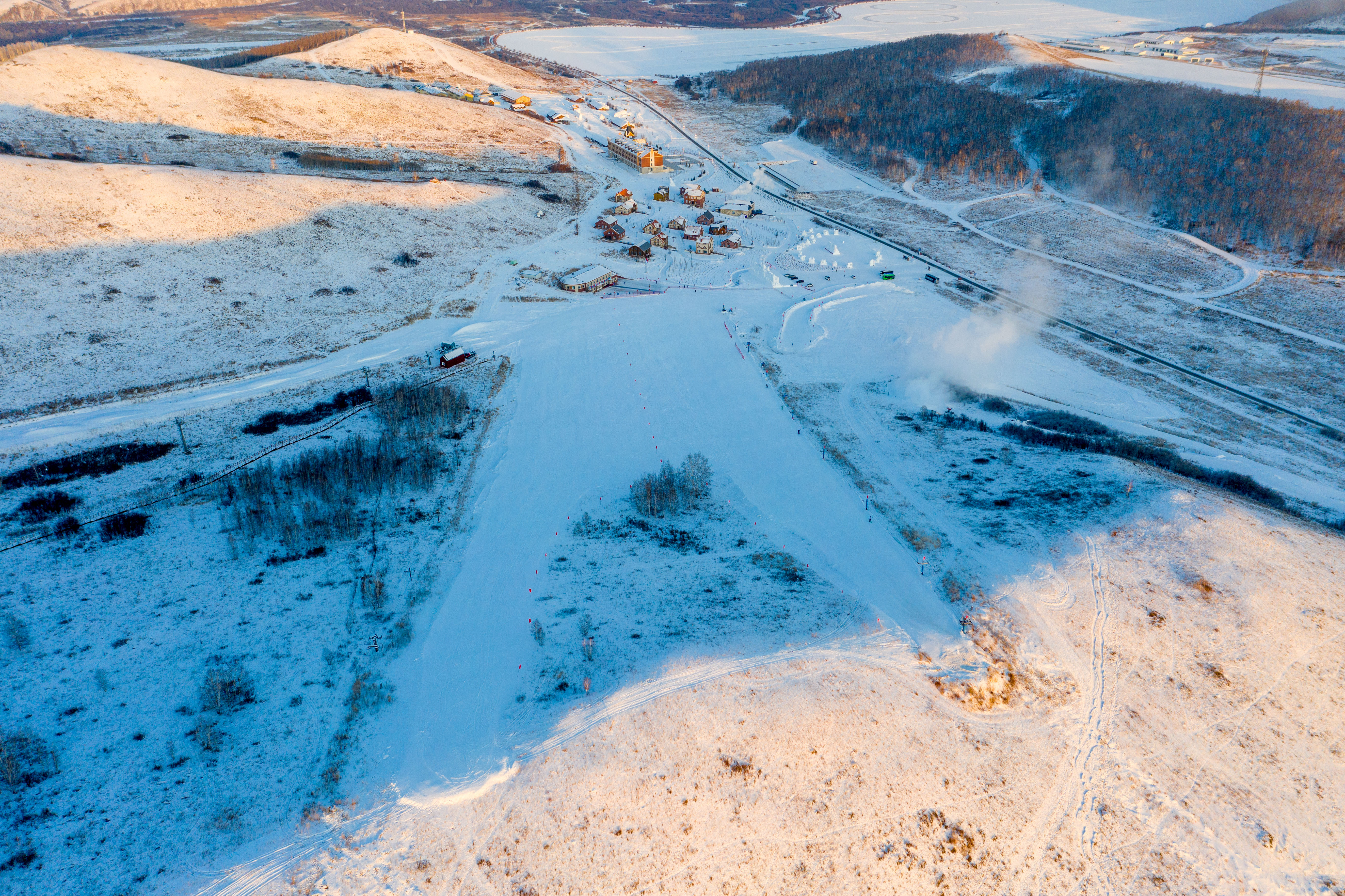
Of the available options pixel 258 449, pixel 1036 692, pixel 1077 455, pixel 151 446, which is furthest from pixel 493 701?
pixel 1077 455

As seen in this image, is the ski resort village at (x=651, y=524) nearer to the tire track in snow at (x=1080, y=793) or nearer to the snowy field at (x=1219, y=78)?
Answer: the tire track in snow at (x=1080, y=793)

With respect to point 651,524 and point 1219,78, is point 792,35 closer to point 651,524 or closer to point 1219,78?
point 1219,78

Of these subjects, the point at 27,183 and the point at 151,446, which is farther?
the point at 27,183

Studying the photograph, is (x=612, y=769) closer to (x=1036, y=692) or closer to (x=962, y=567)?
(x=1036, y=692)

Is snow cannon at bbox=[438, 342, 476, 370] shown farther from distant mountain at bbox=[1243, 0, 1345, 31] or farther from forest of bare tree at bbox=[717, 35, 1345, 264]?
distant mountain at bbox=[1243, 0, 1345, 31]

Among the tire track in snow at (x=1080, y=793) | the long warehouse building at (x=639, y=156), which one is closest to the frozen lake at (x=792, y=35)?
the long warehouse building at (x=639, y=156)

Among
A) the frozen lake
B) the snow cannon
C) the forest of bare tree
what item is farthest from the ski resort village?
the frozen lake
